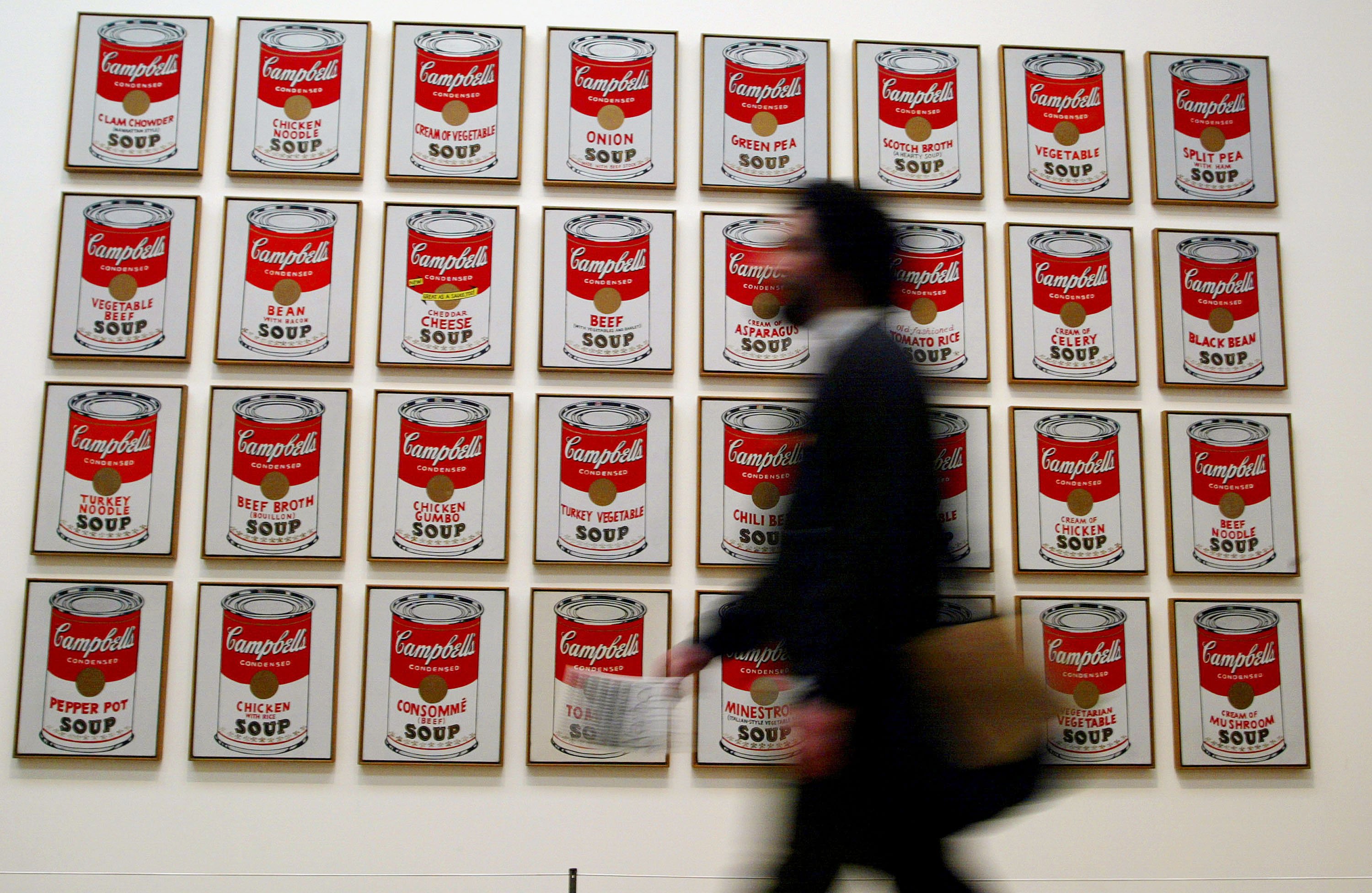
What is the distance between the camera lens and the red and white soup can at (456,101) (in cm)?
259

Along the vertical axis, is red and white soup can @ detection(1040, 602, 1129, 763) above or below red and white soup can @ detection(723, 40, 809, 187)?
below

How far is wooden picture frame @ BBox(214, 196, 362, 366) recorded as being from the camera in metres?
2.51

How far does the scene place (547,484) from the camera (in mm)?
2496

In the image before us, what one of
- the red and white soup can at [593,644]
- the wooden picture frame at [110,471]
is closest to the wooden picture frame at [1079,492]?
the red and white soup can at [593,644]

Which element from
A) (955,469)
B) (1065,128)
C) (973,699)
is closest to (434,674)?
(955,469)

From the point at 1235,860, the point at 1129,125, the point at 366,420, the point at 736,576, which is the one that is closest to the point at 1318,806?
the point at 1235,860

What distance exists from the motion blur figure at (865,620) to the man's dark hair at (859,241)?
57 mm

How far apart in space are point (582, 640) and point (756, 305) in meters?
0.94

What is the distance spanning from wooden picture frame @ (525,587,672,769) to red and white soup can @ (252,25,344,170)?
Answer: 128 centimetres

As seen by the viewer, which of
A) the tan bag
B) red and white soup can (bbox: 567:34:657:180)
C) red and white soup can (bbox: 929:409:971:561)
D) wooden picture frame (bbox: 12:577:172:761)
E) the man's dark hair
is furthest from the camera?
red and white soup can (bbox: 567:34:657:180)

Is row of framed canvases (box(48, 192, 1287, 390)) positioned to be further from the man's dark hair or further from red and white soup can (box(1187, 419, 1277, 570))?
the man's dark hair

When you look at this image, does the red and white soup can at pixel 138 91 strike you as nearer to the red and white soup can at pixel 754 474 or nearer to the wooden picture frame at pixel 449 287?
the wooden picture frame at pixel 449 287

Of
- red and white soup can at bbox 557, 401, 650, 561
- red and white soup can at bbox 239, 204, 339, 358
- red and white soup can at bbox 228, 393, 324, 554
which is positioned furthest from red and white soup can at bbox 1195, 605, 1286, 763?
red and white soup can at bbox 239, 204, 339, 358

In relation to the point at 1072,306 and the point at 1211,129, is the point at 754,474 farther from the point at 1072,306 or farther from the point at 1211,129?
the point at 1211,129
